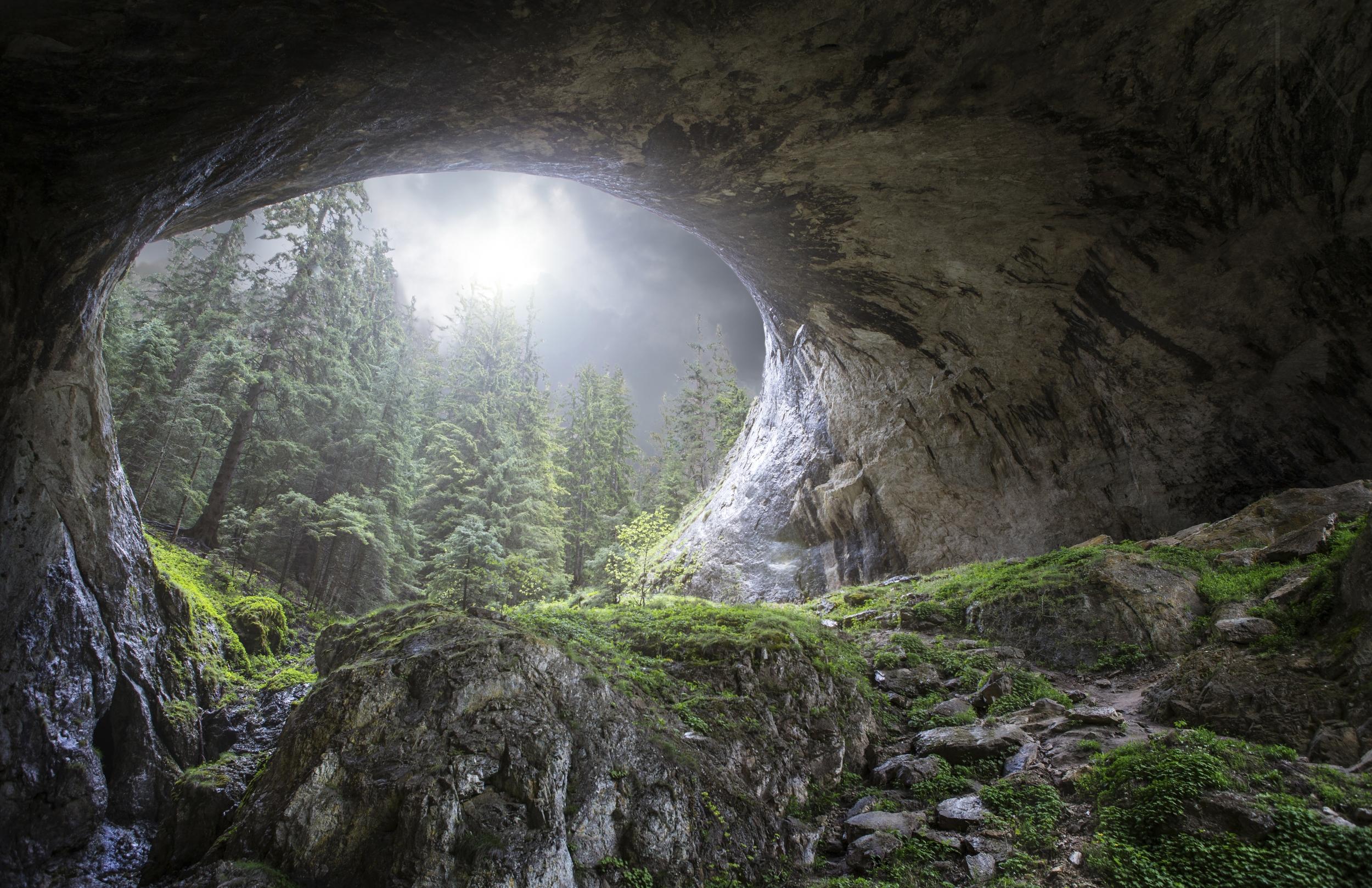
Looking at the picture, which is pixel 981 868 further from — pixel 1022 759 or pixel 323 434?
pixel 323 434

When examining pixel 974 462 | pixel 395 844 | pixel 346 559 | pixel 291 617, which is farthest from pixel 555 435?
pixel 395 844

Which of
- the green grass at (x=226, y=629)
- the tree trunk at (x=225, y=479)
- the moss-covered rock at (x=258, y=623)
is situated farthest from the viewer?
the tree trunk at (x=225, y=479)

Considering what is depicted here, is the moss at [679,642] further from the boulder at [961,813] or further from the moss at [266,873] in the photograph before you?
the moss at [266,873]

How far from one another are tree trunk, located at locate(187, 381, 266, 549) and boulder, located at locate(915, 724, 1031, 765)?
Answer: 61.7ft

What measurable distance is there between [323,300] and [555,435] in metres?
14.0

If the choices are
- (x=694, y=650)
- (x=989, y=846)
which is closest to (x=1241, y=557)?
(x=989, y=846)

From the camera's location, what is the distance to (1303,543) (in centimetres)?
888

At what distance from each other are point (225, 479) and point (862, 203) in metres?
19.0

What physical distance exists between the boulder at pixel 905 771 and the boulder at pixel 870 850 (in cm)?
113

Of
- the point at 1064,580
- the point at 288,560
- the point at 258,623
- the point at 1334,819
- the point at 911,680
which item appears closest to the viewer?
the point at 1334,819

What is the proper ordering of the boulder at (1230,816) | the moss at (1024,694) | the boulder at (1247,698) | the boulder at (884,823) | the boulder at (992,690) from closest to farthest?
the boulder at (1230,816) < the boulder at (1247,698) < the boulder at (884,823) < the moss at (1024,694) < the boulder at (992,690)

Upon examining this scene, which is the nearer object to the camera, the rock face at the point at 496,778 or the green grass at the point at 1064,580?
the rock face at the point at 496,778

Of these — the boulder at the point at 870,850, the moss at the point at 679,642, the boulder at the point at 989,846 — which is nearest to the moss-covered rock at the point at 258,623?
the moss at the point at 679,642

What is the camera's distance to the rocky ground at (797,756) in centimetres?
473
